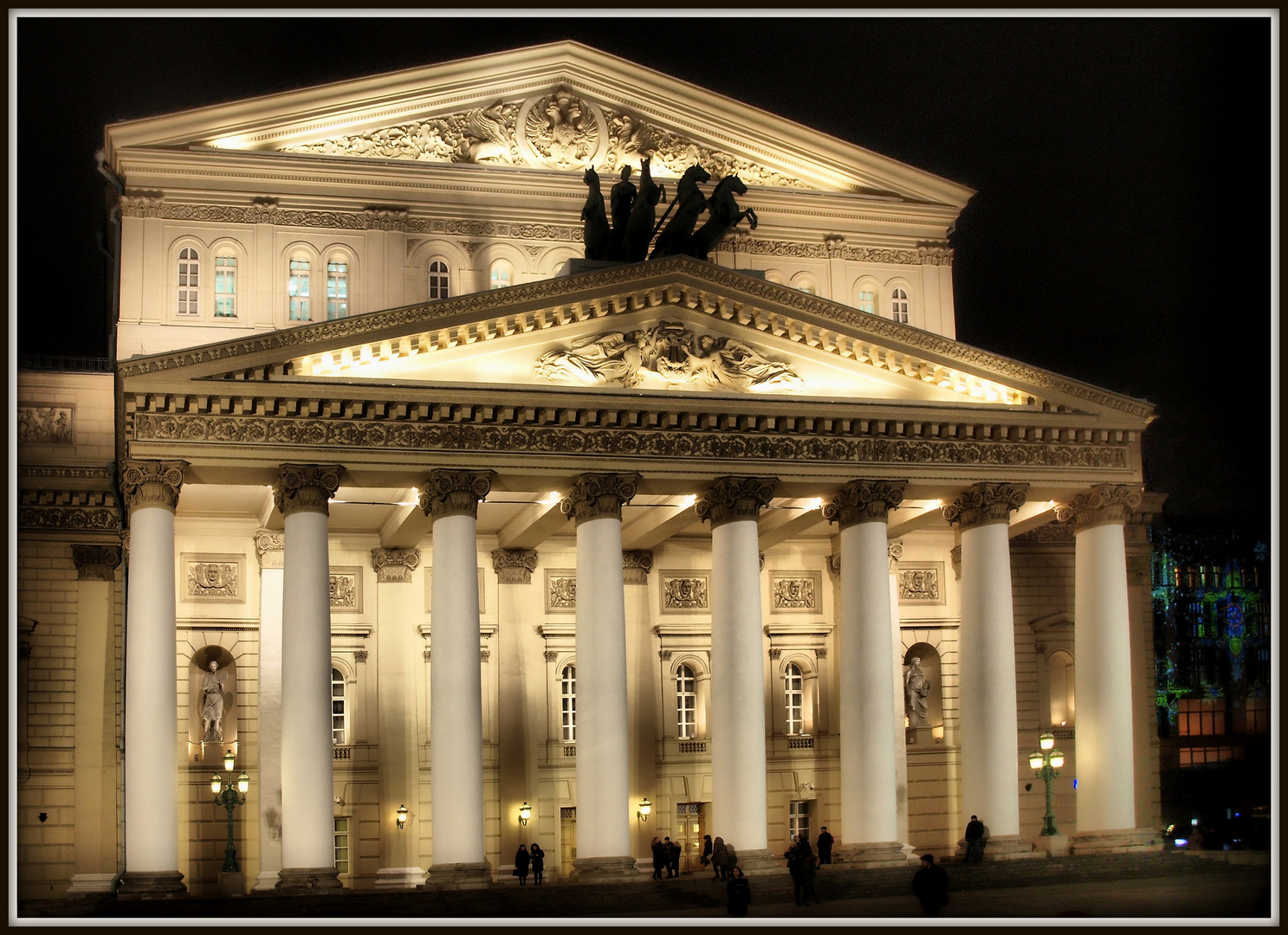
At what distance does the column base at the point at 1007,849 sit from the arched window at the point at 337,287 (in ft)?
67.0

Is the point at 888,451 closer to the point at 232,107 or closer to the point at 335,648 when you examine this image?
the point at 335,648

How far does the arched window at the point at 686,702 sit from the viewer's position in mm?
46312

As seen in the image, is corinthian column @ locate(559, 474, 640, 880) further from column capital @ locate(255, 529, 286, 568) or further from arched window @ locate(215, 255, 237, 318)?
arched window @ locate(215, 255, 237, 318)

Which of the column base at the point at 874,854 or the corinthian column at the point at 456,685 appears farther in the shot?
the column base at the point at 874,854

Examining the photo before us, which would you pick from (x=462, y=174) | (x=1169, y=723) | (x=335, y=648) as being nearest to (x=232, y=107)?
(x=462, y=174)

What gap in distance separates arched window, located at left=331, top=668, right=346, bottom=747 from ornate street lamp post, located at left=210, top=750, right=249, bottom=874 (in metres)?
2.51

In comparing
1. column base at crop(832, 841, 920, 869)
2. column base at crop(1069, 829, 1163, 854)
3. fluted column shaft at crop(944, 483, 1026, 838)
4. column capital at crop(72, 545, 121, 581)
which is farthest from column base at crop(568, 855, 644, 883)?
column capital at crop(72, 545, 121, 581)

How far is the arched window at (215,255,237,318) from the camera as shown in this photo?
4434cm

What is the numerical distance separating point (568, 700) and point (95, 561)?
1222 centimetres

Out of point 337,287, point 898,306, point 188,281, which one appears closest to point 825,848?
point 898,306

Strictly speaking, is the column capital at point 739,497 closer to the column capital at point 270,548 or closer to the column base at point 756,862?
the column base at point 756,862

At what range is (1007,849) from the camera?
39.2m

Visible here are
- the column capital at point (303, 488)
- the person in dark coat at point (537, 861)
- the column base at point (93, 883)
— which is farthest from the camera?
the person in dark coat at point (537, 861)

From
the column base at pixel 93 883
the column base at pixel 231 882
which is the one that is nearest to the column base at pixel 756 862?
the column base at pixel 231 882
